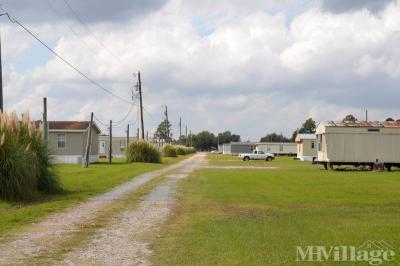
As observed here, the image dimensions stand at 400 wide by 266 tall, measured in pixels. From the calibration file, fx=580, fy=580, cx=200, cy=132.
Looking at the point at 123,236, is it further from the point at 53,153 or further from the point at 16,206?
the point at 53,153

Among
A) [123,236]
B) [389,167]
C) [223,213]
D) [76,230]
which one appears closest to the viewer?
[123,236]

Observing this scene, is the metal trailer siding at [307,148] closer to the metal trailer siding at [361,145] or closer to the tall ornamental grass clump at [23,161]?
the metal trailer siding at [361,145]

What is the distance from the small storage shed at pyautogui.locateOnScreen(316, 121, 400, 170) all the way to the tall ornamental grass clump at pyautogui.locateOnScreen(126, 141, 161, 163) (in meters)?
15.7

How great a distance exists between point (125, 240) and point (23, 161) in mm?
7394

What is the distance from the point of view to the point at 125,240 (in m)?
9.28

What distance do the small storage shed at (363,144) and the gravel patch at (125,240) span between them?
27.1 m

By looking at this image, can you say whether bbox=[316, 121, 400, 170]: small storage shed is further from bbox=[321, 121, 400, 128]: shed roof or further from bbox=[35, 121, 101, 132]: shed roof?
bbox=[35, 121, 101, 132]: shed roof

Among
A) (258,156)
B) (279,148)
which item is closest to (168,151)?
(258,156)

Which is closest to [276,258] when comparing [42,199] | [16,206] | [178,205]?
[178,205]

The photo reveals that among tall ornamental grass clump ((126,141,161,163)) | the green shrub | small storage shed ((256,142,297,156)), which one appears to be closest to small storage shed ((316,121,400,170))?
tall ornamental grass clump ((126,141,161,163))

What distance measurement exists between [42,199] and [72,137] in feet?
119

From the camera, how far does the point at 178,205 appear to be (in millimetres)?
14742

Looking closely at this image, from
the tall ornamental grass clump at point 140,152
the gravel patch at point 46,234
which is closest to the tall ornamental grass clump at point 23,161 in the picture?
the gravel patch at point 46,234

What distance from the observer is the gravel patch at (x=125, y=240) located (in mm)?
7754
